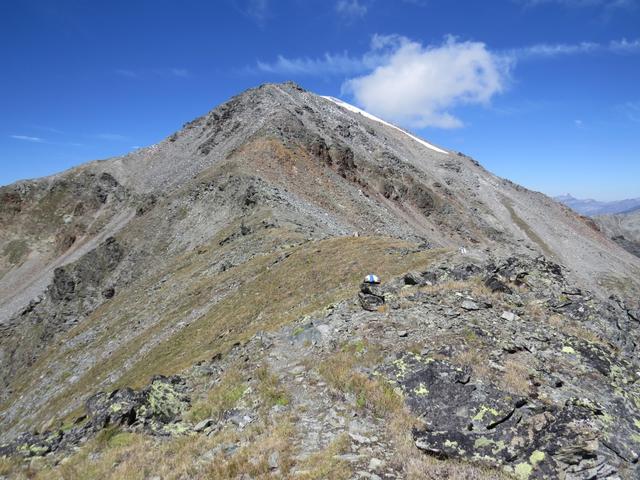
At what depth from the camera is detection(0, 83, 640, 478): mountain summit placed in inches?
392

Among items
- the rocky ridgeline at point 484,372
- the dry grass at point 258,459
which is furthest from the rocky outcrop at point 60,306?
the dry grass at point 258,459

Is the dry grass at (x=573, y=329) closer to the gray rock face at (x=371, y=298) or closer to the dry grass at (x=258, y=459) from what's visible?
the gray rock face at (x=371, y=298)

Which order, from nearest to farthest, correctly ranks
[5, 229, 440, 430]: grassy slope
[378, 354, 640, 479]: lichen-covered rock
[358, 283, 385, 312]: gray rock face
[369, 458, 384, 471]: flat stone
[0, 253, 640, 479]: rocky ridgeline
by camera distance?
[369, 458, 384, 471]: flat stone < [378, 354, 640, 479]: lichen-covered rock < [0, 253, 640, 479]: rocky ridgeline < [358, 283, 385, 312]: gray rock face < [5, 229, 440, 430]: grassy slope

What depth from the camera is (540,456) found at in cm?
929

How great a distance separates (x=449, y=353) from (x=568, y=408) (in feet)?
10.6

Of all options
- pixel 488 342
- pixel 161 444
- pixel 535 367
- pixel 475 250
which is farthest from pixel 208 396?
pixel 475 250

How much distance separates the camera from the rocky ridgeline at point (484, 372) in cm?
962

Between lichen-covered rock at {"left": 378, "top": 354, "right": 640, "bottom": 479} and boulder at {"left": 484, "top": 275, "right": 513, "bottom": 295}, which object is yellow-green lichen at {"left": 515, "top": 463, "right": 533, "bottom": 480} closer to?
lichen-covered rock at {"left": 378, "top": 354, "right": 640, "bottom": 479}

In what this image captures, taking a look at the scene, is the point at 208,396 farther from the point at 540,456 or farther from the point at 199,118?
the point at 199,118

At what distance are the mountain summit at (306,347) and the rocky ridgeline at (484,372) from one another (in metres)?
0.06

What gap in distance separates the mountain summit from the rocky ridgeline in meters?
0.06

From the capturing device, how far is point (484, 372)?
1184 cm

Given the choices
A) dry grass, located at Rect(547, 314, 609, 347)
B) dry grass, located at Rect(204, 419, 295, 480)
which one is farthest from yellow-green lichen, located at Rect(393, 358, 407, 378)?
dry grass, located at Rect(547, 314, 609, 347)

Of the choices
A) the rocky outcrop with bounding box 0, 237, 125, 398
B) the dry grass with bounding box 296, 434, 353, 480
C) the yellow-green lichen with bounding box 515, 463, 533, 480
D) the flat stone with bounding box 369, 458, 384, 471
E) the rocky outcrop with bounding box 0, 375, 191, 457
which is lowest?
the yellow-green lichen with bounding box 515, 463, 533, 480
